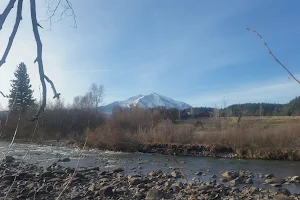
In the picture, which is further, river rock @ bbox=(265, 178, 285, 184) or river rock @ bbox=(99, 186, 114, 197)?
A: river rock @ bbox=(265, 178, 285, 184)

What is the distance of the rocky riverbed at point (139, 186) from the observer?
1077 cm

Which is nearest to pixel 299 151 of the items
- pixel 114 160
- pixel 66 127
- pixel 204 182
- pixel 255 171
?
pixel 255 171

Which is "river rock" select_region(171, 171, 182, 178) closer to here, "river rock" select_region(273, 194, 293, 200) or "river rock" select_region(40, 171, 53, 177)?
"river rock" select_region(273, 194, 293, 200)

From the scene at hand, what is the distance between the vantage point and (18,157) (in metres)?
19.7

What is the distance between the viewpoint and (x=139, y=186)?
12148 mm

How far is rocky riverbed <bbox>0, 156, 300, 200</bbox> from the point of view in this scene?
35.3 feet

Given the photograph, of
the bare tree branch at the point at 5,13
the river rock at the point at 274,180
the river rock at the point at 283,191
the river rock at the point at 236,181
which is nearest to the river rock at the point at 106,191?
the river rock at the point at 236,181

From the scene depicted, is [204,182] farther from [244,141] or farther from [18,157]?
[18,157]

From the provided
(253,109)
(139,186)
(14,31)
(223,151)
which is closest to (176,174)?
(139,186)

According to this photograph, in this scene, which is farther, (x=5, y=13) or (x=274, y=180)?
(x=274, y=180)

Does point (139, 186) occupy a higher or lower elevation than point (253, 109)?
lower

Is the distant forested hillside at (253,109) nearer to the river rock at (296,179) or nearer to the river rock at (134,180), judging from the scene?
the river rock at (134,180)

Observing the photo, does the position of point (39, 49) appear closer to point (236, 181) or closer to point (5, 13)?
point (5, 13)

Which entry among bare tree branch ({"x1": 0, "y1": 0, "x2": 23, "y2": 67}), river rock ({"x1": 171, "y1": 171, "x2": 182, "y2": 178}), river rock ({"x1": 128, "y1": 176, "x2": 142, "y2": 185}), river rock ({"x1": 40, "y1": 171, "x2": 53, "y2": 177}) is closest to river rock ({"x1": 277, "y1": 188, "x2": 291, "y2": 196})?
river rock ({"x1": 171, "y1": 171, "x2": 182, "y2": 178})
